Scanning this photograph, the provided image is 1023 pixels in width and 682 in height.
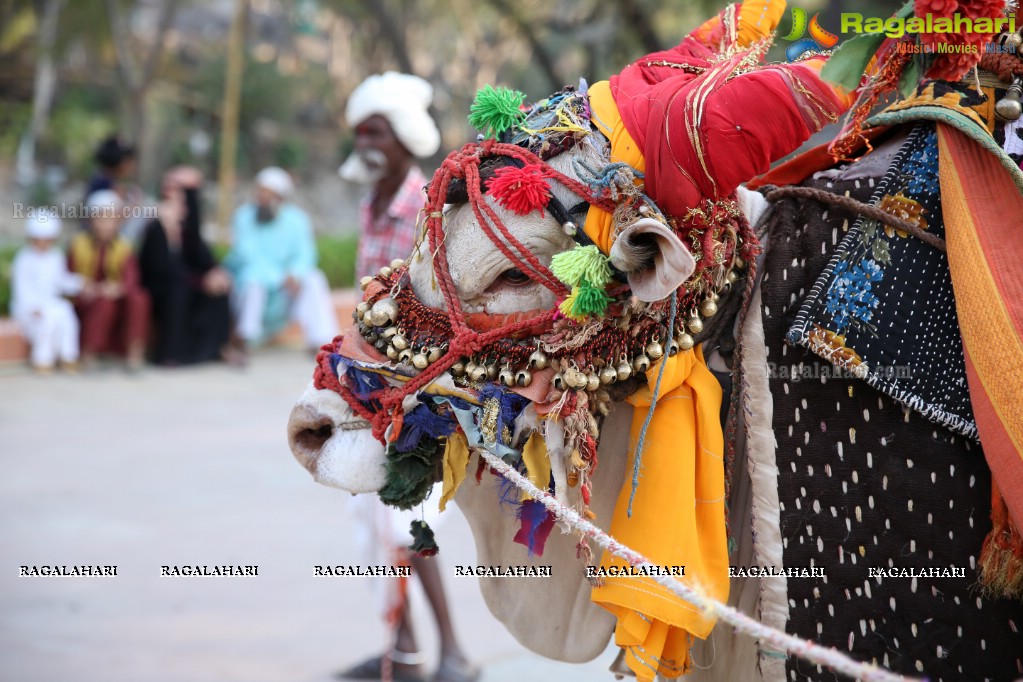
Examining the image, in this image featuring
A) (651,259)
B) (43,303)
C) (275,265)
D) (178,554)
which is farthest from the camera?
Answer: (275,265)

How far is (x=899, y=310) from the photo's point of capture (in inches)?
84.5

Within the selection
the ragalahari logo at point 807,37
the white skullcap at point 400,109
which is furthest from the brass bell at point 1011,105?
the white skullcap at point 400,109

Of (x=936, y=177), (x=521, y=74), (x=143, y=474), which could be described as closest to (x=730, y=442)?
(x=936, y=177)

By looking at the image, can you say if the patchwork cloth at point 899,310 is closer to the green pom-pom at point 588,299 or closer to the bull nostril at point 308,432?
the green pom-pom at point 588,299

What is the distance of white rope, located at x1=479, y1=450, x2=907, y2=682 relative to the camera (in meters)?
1.71

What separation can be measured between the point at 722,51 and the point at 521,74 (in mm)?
21877

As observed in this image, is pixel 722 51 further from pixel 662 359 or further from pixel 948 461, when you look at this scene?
pixel 948 461

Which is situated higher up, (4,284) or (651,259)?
(651,259)

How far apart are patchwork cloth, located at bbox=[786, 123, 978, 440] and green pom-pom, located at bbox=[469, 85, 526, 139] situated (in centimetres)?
75

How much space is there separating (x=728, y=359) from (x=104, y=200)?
9.34m

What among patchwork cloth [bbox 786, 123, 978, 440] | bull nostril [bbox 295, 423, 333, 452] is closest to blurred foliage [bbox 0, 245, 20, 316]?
bull nostril [bbox 295, 423, 333, 452]

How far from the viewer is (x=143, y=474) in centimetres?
741

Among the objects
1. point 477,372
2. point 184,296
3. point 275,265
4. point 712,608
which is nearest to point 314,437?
point 477,372

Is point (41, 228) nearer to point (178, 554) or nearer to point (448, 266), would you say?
point (178, 554)
